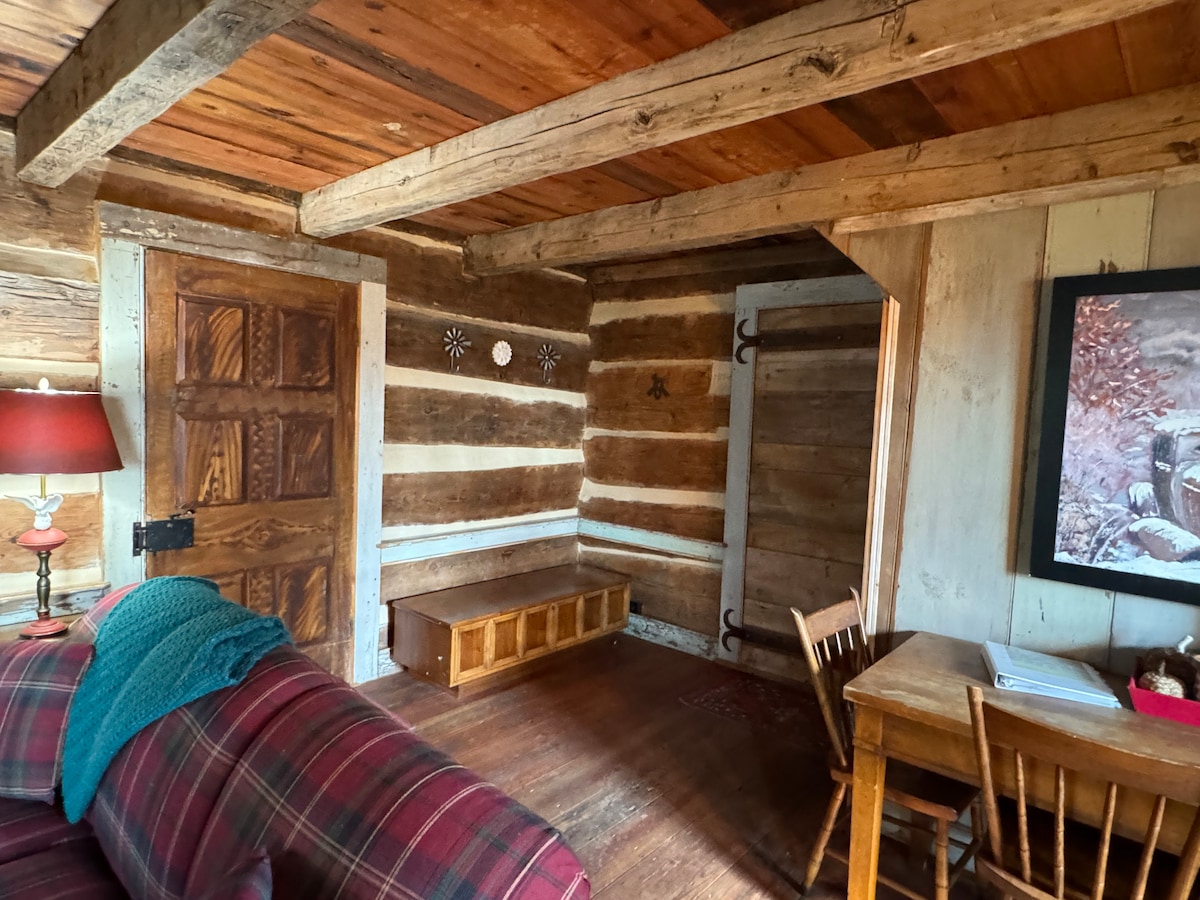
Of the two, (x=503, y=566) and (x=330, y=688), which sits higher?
(x=330, y=688)

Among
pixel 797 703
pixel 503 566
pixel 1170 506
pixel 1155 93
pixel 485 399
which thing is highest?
pixel 1155 93

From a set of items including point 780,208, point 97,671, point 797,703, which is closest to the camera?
point 97,671

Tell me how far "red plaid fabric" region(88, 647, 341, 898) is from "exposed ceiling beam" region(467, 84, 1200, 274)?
7.31 feet

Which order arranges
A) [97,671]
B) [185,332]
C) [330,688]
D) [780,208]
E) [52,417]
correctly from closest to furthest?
[330,688] → [97,671] → [52,417] → [780,208] → [185,332]

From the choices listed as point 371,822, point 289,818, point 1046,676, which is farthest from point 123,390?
point 1046,676

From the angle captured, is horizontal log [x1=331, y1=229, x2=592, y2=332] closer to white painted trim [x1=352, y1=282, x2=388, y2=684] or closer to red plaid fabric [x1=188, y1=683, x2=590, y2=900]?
white painted trim [x1=352, y1=282, x2=388, y2=684]

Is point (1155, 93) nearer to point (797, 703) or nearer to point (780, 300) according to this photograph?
point (780, 300)

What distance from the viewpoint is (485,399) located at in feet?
13.2

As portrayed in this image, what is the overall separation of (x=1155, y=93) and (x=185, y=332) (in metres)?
3.45

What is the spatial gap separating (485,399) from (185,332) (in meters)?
1.63

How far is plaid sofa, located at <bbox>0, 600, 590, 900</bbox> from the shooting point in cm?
107

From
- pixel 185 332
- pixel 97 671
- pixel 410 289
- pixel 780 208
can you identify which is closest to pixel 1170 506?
pixel 780 208

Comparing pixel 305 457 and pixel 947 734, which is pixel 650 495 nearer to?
pixel 305 457

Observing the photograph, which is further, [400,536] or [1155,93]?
[400,536]
